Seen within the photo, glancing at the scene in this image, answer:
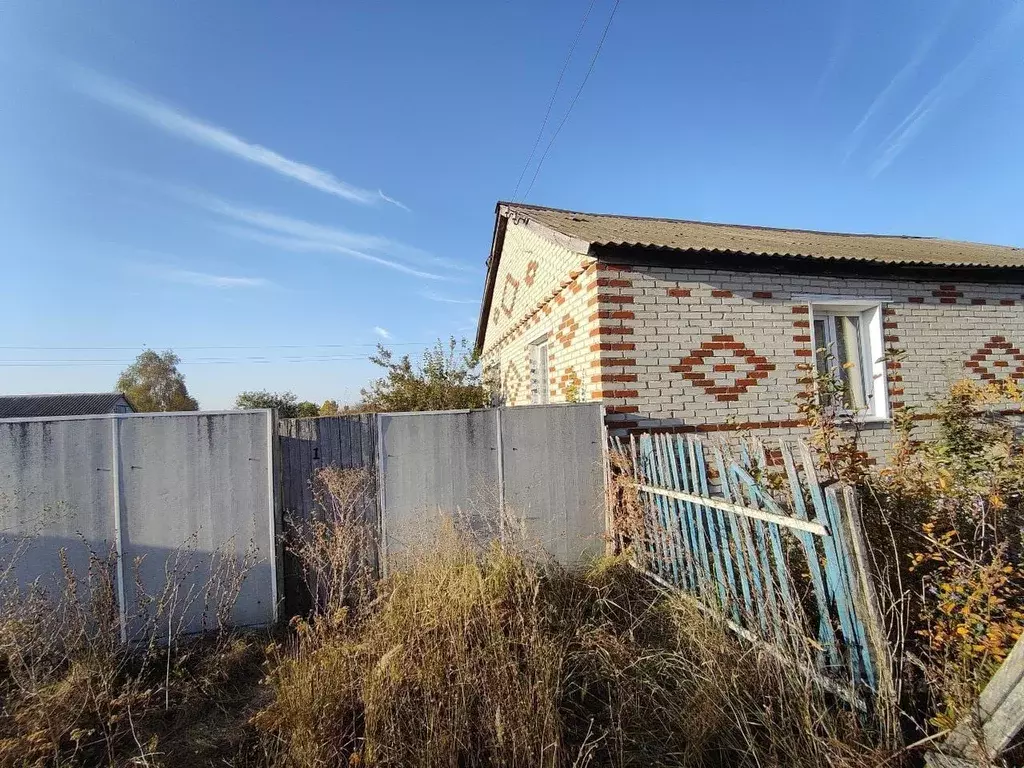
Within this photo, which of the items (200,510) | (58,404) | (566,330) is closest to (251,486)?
(200,510)

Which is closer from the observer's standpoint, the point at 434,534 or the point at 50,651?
the point at 50,651

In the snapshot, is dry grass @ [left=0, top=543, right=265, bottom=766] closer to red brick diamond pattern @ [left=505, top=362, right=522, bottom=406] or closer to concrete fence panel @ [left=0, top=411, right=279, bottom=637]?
concrete fence panel @ [left=0, top=411, right=279, bottom=637]

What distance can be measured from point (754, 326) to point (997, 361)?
12.5 ft

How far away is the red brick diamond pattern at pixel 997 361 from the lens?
6332 mm

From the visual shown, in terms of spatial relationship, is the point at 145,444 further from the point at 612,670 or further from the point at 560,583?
the point at 612,670

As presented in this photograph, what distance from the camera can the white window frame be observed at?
5.91 m

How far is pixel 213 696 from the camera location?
313 centimetres

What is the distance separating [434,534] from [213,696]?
6.03ft

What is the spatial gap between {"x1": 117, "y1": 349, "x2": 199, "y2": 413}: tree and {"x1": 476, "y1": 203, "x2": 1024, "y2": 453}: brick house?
38.2 meters

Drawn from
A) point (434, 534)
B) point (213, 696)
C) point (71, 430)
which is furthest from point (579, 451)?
point (71, 430)

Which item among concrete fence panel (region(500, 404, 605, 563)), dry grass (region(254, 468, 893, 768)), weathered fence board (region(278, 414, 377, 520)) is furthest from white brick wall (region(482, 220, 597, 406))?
dry grass (region(254, 468, 893, 768))

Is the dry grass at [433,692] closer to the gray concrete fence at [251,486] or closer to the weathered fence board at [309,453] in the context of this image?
the gray concrete fence at [251,486]

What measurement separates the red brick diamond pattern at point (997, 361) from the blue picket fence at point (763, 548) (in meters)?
5.27

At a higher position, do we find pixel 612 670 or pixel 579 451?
pixel 579 451
